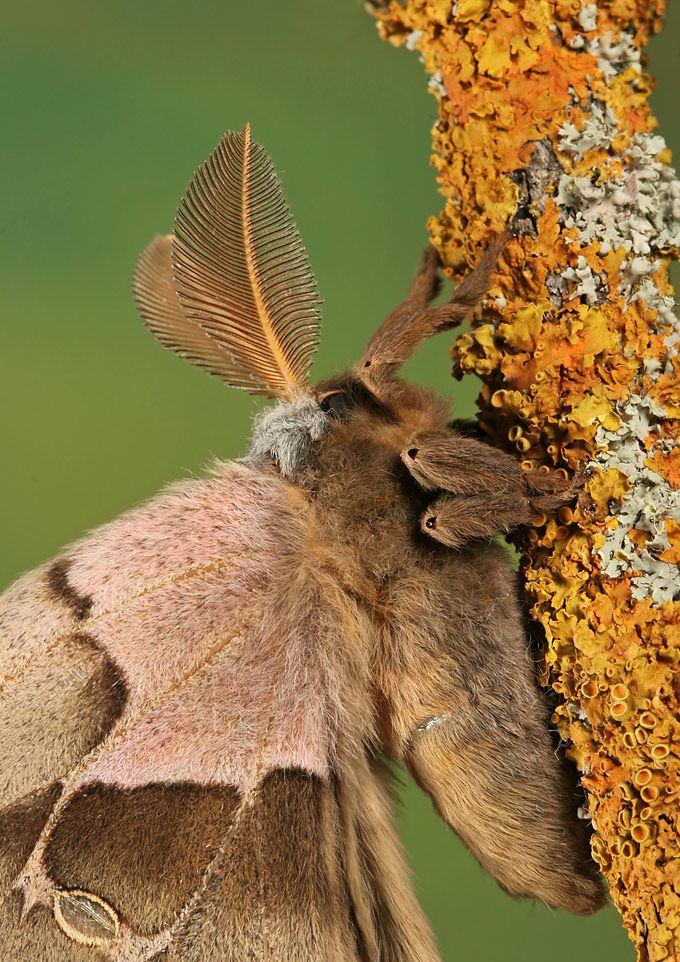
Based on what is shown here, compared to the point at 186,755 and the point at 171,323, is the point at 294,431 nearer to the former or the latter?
the point at 171,323

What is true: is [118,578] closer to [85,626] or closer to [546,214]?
[85,626]

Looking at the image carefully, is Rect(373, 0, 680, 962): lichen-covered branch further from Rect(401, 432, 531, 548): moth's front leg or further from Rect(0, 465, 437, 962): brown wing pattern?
Rect(0, 465, 437, 962): brown wing pattern

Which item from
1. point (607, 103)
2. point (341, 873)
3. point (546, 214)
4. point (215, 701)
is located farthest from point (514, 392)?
point (341, 873)

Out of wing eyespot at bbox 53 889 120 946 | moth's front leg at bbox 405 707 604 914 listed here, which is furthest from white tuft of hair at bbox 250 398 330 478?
wing eyespot at bbox 53 889 120 946

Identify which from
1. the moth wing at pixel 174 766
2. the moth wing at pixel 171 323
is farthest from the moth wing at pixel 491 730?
the moth wing at pixel 171 323

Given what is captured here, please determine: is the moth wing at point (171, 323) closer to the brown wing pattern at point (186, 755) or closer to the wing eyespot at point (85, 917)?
the brown wing pattern at point (186, 755)

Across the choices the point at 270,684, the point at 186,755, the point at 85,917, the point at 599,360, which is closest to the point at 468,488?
the point at 599,360
